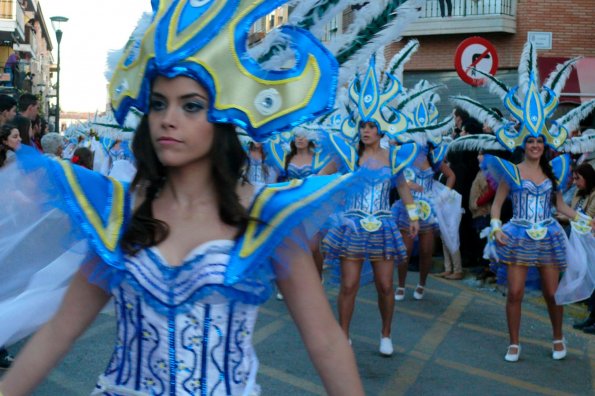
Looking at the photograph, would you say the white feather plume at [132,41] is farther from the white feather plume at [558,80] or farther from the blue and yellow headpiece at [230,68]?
the white feather plume at [558,80]

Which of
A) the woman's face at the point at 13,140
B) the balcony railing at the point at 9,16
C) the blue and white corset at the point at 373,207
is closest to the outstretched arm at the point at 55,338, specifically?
the woman's face at the point at 13,140

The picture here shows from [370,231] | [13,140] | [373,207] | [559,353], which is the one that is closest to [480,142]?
[373,207]

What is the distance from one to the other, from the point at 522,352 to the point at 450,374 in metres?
1.12

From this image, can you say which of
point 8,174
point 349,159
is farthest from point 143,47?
point 349,159

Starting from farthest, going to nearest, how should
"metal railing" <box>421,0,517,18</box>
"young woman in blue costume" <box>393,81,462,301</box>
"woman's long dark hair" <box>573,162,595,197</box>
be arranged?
"metal railing" <box>421,0,517,18</box>, "young woman in blue costume" <box>393,81,462,301</box>, "woman's long dark hair" <box>573,162,595,197</box>

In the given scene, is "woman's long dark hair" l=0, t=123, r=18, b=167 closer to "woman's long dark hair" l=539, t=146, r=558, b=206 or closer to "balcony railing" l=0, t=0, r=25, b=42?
"woman's long dark hair" l=539, t=146, r=558, b=206

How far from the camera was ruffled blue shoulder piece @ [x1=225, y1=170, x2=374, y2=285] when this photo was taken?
2.24m

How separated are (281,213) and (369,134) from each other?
16.9ft

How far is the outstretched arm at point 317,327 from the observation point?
2.18 m

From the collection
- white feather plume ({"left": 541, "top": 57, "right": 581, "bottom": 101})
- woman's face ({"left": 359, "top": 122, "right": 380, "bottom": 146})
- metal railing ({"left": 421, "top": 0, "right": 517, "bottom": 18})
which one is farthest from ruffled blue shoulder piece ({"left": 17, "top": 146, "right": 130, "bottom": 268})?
metal railing ({"left": 421, "top": 0, "right": 517, "bottom": 18})

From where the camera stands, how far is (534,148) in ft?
23.0

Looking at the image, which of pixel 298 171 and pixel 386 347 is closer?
pixel 386 347

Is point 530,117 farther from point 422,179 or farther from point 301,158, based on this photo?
point 301,158

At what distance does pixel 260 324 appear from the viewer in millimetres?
7648
